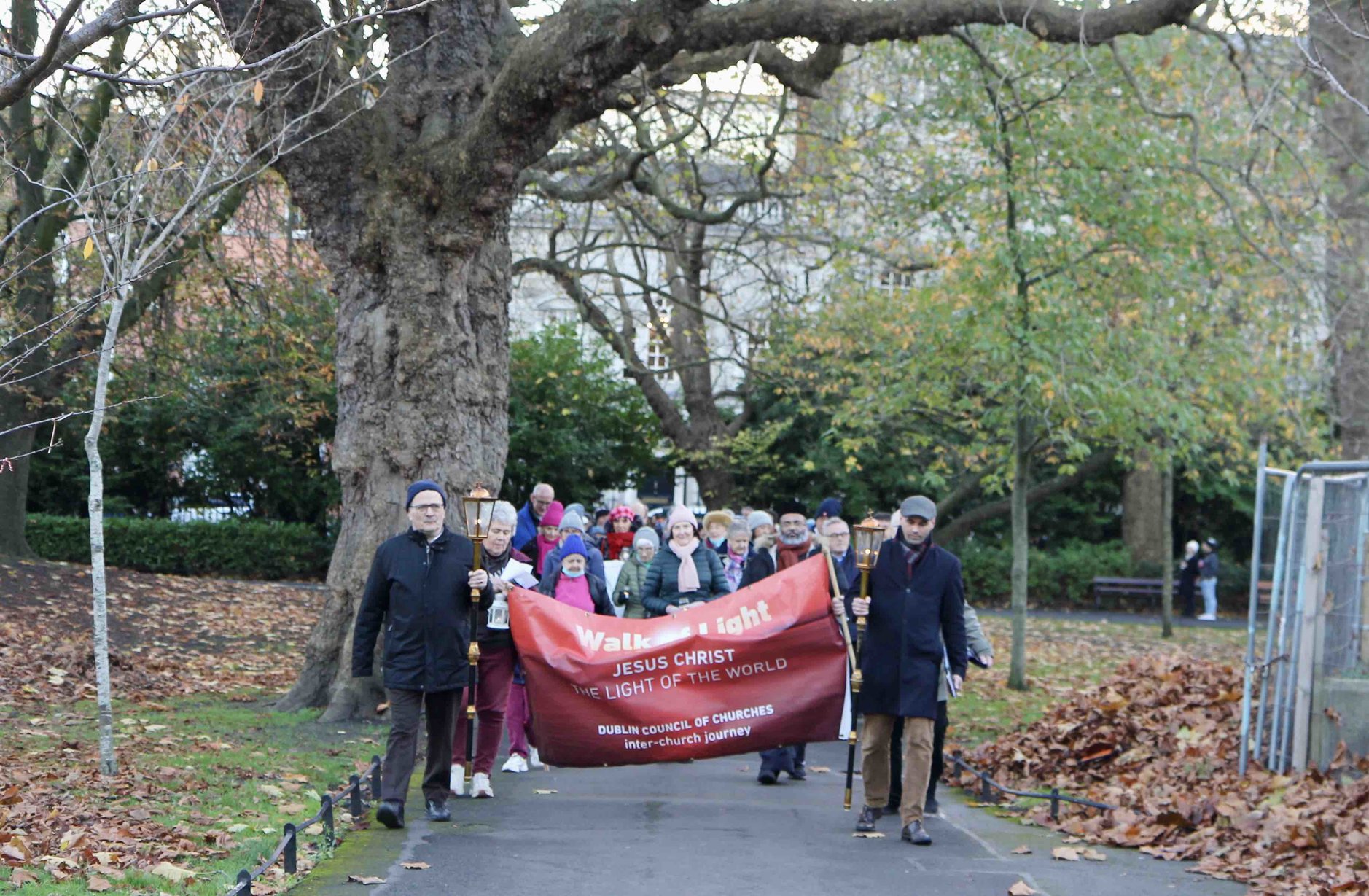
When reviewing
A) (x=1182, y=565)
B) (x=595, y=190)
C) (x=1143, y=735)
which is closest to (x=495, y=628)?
(x=1143, y=735)

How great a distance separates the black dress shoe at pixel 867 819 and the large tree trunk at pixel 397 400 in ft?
15.7

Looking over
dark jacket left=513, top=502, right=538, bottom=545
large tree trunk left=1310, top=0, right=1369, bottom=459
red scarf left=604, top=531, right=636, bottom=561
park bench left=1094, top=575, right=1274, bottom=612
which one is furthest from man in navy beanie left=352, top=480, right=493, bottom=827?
park bench left=1094, top=575, right=1274, bottom=612

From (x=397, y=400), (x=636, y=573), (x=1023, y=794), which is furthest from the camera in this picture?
(x=397, y=400)

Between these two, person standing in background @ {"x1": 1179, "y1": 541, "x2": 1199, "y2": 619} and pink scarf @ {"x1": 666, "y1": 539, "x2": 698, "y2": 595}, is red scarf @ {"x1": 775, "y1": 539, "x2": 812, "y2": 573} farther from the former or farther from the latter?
person standing in background @ {"x1": 1179, "y1": 541, "x2": 1199, "y2": 619}

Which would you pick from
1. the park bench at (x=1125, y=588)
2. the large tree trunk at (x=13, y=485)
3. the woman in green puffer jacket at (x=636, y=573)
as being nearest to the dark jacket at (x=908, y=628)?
the woman in green puffer jacket at (x=636, y=573)

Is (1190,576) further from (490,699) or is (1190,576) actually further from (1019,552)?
(490,699)

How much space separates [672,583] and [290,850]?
495 cm

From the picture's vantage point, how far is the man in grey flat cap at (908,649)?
29.4 ft

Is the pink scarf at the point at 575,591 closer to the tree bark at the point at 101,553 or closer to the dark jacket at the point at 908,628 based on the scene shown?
the dark jacket at the point at 908,628

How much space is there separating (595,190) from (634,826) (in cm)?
1078

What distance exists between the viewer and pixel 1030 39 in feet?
56.7

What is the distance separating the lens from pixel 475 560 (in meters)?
9.04

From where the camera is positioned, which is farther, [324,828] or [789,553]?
[789,553]

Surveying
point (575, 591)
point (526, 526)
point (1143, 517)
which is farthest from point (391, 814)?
point (1143, 517)
